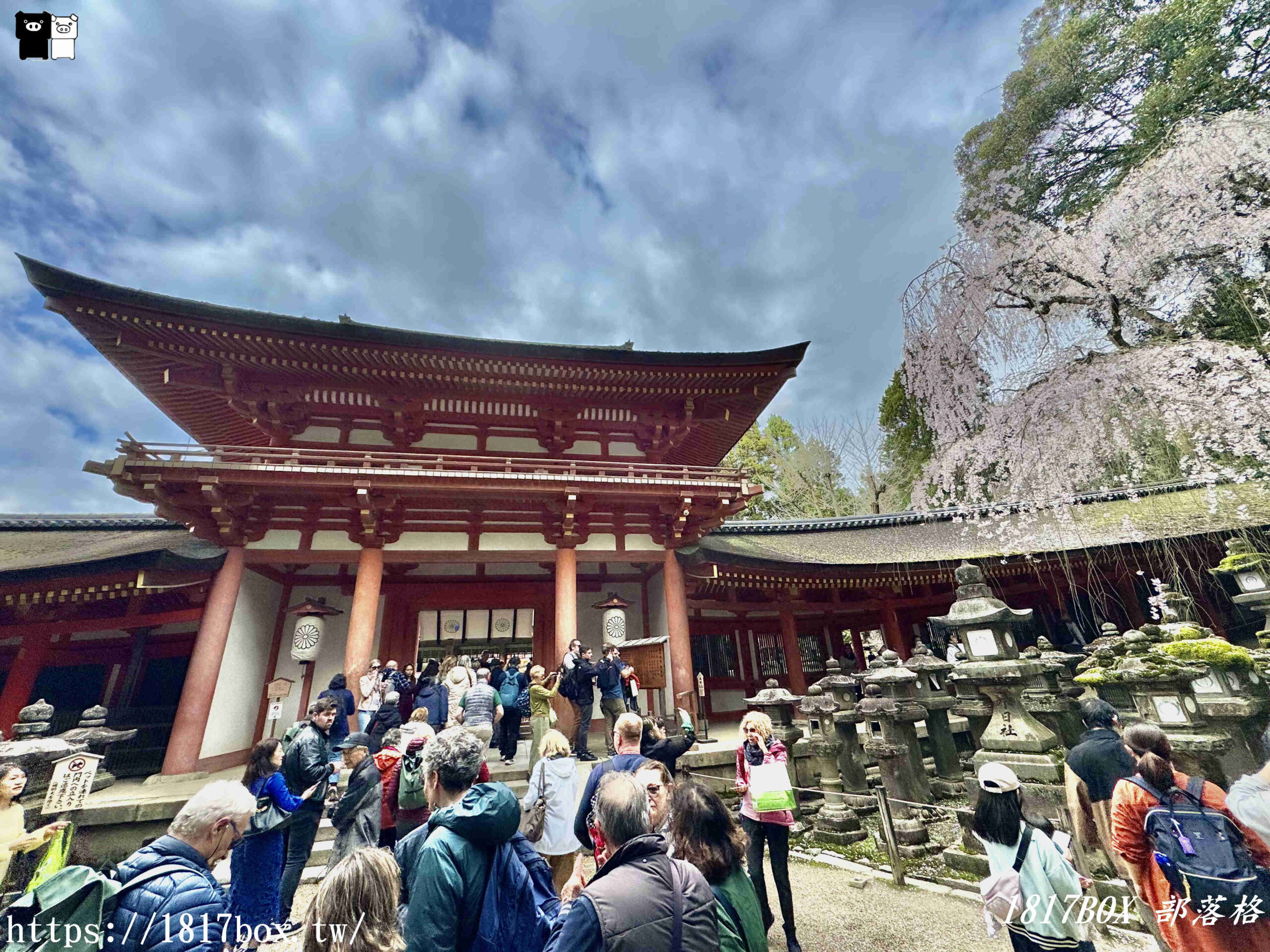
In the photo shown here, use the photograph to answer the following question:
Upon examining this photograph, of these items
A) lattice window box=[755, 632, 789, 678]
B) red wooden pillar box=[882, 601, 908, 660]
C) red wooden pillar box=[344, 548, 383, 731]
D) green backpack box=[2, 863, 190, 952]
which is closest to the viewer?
green backpack box=[2, 863, 190, 952]

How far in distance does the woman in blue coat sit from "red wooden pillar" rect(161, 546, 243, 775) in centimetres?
587

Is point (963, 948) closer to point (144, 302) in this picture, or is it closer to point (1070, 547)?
point (1070, 547)

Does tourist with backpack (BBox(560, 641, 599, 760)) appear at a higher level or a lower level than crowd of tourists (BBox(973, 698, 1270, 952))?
higher

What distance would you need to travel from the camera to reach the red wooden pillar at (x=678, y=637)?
384 inches

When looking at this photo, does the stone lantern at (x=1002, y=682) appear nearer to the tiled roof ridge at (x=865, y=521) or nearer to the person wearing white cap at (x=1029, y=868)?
the person wearing white cap at (x=1029, y=868)

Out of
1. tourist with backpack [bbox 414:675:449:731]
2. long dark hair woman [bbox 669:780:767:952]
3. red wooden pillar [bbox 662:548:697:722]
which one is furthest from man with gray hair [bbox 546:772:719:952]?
red wooden pillar [bbox 662:548:697:722]

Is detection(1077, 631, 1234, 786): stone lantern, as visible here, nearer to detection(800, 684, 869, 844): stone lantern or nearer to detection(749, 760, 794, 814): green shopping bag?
detection(800, 684, 869, 844): stone lantern

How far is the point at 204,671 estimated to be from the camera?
8.27 metres

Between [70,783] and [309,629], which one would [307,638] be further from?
[70,783]

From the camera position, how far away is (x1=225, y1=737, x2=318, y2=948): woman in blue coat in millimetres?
3516

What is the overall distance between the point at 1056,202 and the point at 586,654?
37.5 feet

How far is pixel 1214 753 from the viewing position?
14.0 ft

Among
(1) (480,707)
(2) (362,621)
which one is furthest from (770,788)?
(2) (362,621)

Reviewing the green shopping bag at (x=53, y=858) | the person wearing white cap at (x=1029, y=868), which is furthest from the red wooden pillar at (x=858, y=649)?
the green shopping bag at (x=53, y=858)
